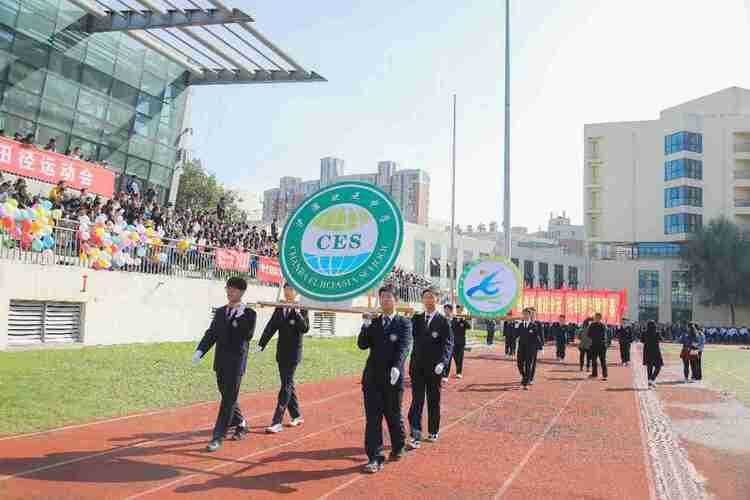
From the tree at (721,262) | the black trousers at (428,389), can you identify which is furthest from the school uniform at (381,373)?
the tree at (721,262)

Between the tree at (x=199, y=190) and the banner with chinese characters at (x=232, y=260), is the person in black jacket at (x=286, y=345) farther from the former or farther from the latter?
the tree at (x=199, y=190)

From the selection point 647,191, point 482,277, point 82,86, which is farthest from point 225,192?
point 482,277

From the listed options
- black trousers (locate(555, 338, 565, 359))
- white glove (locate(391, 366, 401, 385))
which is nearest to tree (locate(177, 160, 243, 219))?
black trousers (locate(555, 338, 565, 359))

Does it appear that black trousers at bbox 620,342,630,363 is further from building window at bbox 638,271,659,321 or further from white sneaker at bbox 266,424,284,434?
building window at bbox 638,271,659,321

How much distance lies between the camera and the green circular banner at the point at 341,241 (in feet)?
21.7

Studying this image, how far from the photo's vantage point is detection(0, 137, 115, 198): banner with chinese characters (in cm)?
1774

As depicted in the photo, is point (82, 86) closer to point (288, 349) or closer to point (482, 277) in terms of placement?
point (482, 277)

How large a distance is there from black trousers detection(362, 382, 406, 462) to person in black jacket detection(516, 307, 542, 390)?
838cm

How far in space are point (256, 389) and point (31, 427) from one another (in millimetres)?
5429

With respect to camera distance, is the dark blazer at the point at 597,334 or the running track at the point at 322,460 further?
the dark blazer at the point at 597,334

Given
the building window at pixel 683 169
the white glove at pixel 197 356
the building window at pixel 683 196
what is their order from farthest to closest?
the building window at pixel 683 196 → the building window at pixel 683 169 → the white glove at pixel 197 356

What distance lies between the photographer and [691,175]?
2665 inches

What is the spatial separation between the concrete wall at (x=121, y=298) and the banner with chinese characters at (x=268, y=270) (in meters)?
1.12

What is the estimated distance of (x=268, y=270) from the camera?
2294 cm
